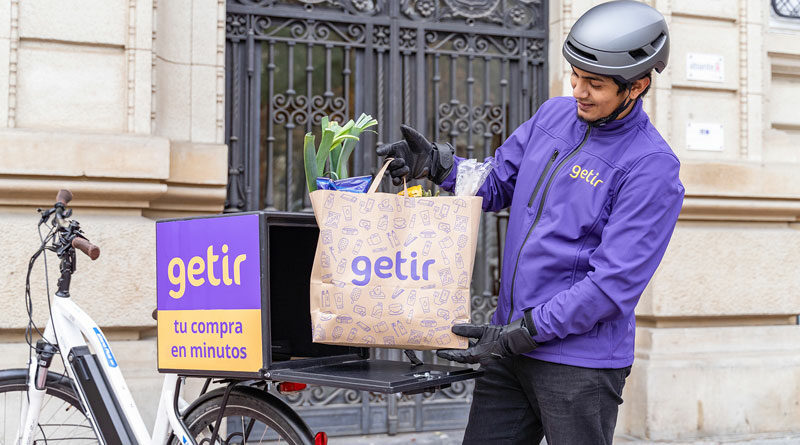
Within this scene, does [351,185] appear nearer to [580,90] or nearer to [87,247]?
[580,90]

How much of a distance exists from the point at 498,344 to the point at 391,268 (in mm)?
396

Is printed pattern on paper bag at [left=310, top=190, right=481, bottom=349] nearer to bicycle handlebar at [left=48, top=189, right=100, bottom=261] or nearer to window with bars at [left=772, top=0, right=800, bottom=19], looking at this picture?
bicycle handlebar at [left=48, top=189, right=100, bottom=261]

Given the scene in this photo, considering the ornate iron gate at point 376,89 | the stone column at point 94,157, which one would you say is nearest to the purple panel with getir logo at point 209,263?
the stone column at point 94,157

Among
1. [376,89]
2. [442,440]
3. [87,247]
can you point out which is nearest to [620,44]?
[87,247]

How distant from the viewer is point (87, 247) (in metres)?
2.84

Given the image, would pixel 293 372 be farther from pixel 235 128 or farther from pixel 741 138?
pixel 741 138

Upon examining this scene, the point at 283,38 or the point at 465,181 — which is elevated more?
the point at 283,38

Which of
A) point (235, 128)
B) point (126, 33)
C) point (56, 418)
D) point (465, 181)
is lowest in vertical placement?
point (56, 418)

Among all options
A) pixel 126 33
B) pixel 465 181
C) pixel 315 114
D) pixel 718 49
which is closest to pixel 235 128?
pixel 315 114

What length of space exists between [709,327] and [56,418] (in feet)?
13.4

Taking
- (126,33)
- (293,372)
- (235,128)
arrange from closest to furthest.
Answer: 1. (293,372)
2. (126,33)
3. (235,128)

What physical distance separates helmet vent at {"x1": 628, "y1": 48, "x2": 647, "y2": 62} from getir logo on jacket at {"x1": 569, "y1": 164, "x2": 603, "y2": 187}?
0.34 meters

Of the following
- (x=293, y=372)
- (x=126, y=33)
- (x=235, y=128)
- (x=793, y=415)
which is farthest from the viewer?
(x=793, y=415)

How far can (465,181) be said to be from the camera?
2.48m
